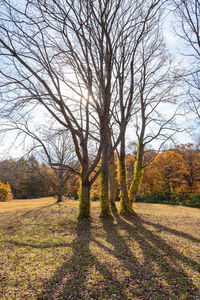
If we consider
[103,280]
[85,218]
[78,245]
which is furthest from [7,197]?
[103,280]

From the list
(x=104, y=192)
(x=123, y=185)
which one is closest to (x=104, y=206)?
(x=104, y=192)

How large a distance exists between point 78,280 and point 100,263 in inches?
33.1

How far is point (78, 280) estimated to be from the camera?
11.1 ft

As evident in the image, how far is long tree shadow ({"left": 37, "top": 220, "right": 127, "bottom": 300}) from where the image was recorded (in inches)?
116

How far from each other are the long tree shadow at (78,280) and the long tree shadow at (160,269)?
62 cm

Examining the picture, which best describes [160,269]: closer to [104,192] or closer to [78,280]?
[78,280]

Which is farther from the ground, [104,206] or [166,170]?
[166,170]

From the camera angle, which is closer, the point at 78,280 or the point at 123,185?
the point at 78,280

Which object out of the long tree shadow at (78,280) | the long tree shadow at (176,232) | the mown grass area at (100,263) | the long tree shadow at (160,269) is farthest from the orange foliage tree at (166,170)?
the long tree shadow at (78,280)

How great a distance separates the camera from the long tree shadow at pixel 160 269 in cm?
312

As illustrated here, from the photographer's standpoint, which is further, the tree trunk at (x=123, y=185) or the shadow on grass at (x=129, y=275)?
the tree trunk at (x=123, y=185)

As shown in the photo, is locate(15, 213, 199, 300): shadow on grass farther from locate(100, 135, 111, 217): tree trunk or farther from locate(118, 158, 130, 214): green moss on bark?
locate(118, 158, 130, 214): green moss on bark

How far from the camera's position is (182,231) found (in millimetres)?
6797

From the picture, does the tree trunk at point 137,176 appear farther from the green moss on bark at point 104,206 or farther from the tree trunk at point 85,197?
the tree trunk at point 85,197
